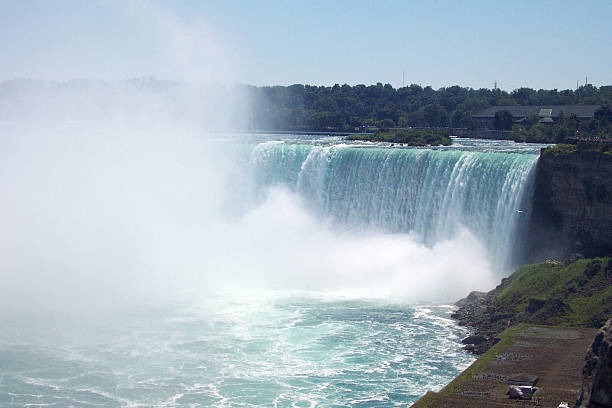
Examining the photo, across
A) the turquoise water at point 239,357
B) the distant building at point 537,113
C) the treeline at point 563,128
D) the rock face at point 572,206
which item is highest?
the distant building at point 537,113

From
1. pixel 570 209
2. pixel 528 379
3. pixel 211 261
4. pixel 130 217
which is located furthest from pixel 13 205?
pixel 528 379

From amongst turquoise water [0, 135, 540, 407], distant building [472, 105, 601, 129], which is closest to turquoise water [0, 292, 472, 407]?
turquoise water [0, 135, 540, 407]

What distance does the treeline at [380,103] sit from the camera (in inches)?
2431

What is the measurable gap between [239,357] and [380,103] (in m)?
66.0

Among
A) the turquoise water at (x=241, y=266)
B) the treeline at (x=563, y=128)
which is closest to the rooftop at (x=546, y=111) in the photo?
the treeline at (x=563, y=128)

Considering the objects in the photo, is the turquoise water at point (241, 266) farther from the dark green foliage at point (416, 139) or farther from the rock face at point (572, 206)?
the dark green foliage at point (416, 139)

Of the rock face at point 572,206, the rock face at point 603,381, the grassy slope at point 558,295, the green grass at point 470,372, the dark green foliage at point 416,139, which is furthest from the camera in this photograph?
the dark green foliage at point 416,139

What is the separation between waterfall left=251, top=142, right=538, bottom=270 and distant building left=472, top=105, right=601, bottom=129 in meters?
21.9

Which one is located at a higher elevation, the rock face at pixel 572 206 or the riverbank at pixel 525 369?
the rock face at pixel 572 206

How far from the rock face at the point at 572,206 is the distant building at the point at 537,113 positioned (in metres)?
25.2

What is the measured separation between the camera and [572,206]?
2350cm

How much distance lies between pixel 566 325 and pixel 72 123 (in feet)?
130

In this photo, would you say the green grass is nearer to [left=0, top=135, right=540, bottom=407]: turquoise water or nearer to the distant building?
[left=0, top=135, right=540, bottom=407]: turquoise water

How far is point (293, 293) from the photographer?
2325 cm
